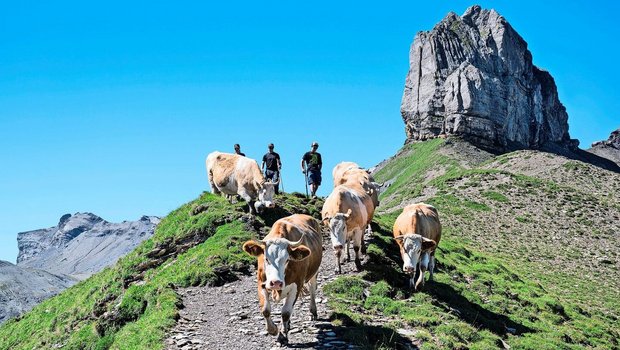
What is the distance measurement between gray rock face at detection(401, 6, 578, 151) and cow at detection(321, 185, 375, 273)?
106834 mm

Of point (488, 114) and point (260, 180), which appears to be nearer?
point (260, 180)

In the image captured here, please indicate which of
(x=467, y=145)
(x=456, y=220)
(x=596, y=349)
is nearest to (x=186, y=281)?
(x=596, y=349)

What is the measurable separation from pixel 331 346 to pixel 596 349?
11977 mm

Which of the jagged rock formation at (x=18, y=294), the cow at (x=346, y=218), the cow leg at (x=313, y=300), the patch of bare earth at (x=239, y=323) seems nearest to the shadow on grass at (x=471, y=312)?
the cow at (x=346, y=218)

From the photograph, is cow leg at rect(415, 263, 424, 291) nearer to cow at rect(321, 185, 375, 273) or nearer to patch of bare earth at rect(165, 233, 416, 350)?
cow at rect(321, 185, 375, 273)

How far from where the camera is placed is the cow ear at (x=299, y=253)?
11283 millimetres

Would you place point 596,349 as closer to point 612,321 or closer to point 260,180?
point 612,321

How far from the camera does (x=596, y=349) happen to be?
1869 cm

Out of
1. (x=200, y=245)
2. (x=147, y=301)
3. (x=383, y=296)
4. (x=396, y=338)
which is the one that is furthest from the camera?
(x=200, y=245)

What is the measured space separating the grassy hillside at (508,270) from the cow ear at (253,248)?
9.67 feet

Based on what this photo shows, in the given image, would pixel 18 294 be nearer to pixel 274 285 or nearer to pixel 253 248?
pixel 253 248

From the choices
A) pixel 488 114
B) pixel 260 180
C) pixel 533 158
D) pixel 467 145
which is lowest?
pixel 260 180

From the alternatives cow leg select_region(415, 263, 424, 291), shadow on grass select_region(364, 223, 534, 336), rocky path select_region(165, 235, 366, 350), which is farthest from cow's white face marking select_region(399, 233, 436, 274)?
rocky path select_region(165, 235, 366, 350)

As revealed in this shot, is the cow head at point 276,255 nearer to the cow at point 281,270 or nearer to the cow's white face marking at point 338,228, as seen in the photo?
the cow at point 281,270
